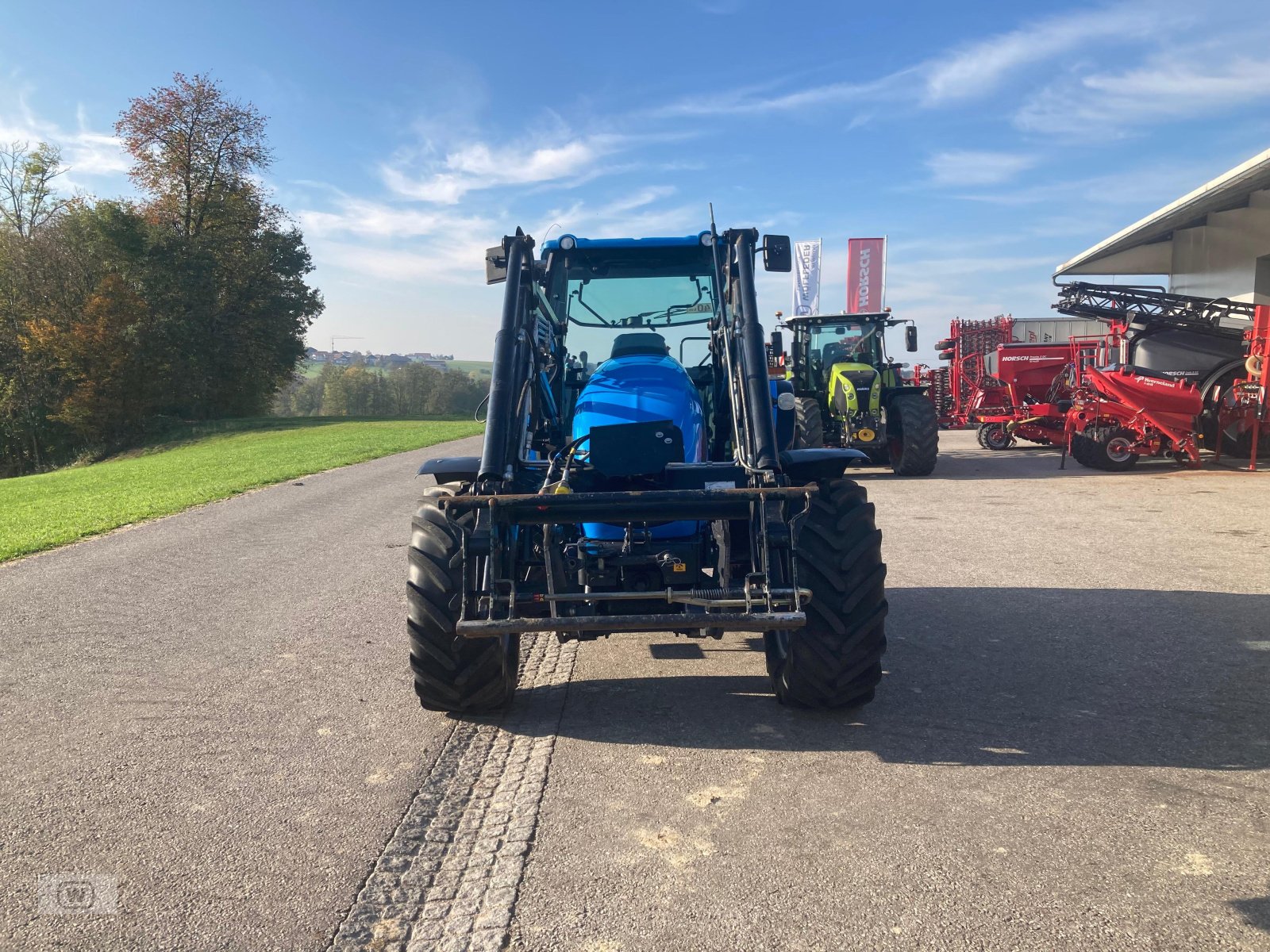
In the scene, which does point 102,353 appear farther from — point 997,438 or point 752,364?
point 752,364

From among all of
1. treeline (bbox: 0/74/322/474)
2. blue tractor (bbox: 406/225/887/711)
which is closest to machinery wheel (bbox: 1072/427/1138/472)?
blue tractor (bbox: 406/225/887/711)

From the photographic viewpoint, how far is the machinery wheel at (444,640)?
4.12 m

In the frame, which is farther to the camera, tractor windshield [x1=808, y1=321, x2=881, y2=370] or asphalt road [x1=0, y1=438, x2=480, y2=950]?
tractor windshield [x1=808, y1=321, x2=881, y2=370]

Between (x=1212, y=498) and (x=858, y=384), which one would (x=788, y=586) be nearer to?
(x=1212, y=498)

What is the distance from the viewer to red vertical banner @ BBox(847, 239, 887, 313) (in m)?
29.7

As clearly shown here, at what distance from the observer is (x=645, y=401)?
16.6 ft

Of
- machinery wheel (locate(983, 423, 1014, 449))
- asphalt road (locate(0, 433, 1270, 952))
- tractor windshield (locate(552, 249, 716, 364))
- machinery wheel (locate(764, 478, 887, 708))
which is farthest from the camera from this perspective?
machinery wheel (locate(983, 423, 1014, 449))

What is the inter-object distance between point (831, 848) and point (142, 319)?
40.1m

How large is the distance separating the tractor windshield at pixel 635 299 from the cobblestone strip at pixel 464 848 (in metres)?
2.69

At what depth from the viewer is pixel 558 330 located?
5914 mm

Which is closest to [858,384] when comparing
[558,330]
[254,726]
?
[558,330]

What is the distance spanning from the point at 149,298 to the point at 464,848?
130 ft

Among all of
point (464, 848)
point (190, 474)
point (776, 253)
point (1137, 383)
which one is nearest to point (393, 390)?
point (190, 474)

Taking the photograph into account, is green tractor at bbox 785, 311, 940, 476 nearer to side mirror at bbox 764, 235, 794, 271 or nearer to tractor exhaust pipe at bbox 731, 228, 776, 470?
side mirror at bbox 764, 235, 794, 271
